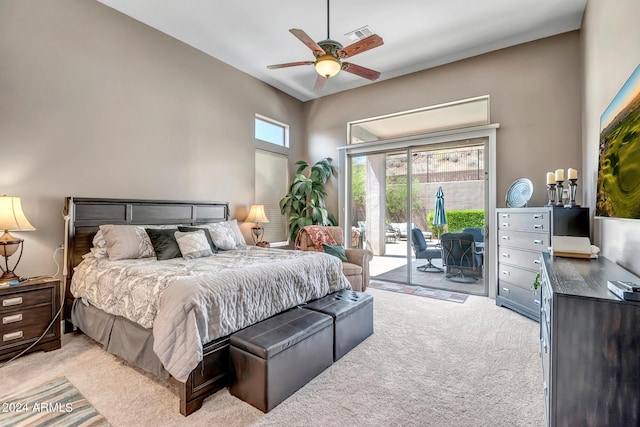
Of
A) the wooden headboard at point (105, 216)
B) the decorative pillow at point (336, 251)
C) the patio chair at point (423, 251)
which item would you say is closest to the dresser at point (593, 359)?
the decorative pillow at point (336, 251)

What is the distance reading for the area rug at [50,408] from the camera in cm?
176

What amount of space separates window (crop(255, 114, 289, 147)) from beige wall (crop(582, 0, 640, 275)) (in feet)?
14.5

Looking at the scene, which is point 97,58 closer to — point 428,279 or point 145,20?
point 145,20

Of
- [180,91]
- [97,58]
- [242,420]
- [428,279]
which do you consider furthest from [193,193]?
[428,279]

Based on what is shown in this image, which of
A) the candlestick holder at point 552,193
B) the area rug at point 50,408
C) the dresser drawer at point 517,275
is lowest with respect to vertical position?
the area rug at point 50,408

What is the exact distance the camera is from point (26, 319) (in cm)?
253

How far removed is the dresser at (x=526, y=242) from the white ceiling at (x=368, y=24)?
2.31 m

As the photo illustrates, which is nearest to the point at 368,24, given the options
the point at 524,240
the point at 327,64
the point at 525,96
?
the point at 327,64

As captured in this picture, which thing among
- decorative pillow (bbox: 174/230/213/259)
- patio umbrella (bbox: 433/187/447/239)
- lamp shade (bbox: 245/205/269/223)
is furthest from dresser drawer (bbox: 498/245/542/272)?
decorative pillow (bbox: 174/230/213/259)

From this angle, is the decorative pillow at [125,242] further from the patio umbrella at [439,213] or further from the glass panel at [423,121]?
the patio umbrella at [439,213]

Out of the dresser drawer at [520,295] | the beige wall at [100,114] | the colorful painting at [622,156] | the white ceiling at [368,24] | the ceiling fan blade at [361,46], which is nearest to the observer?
the colorful painting at [622,156]

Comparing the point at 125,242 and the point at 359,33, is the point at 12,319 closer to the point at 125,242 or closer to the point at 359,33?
the point at 125,242

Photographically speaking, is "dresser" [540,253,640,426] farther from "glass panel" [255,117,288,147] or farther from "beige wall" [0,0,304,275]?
"glass panel" [255,117,288,147]

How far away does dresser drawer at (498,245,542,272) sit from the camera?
330 cm
